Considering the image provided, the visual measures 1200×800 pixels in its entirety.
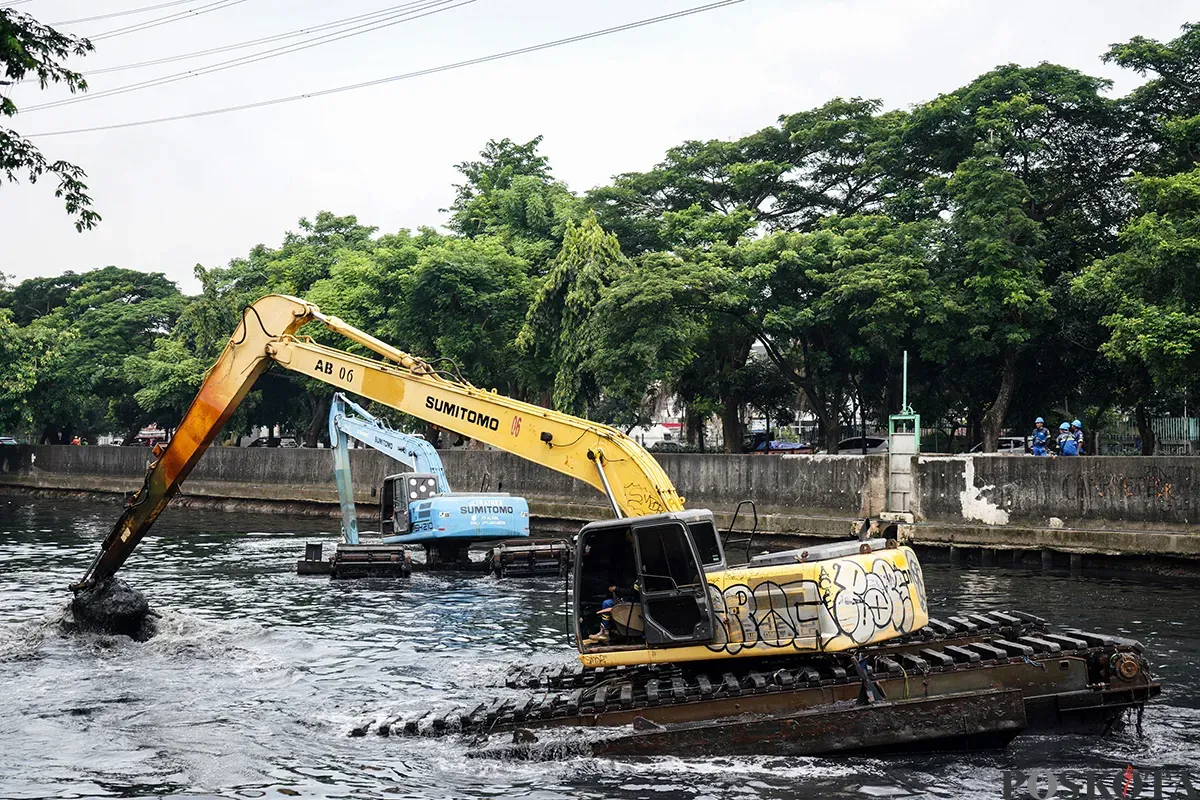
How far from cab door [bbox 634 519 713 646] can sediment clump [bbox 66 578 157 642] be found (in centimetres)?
1119

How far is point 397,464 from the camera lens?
4853cm

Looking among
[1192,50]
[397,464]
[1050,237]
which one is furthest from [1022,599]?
[397,464]

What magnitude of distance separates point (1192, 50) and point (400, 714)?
34767 mm

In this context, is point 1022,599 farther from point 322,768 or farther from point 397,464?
point 397,464

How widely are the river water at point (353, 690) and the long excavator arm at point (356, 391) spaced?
264cm

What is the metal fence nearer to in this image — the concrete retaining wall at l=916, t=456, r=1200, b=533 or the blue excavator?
the concrete retaining wall at l=916, t=456, r=1200, b=533

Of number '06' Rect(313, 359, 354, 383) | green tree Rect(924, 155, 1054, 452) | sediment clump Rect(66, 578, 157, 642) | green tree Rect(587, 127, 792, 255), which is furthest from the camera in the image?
green tree Rect(587, 127, 792, 255)

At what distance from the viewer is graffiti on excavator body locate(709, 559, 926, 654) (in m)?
12.8

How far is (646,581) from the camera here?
1334cm

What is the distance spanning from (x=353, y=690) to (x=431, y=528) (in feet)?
41.7

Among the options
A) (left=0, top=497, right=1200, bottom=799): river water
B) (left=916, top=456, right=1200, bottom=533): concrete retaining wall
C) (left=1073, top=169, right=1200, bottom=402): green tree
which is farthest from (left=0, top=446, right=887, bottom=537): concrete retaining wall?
(left=1073, top=169, right=1200, bottom=402): green tree

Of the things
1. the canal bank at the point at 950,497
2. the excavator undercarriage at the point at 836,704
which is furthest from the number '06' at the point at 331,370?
the canal bank at the point at 950,497

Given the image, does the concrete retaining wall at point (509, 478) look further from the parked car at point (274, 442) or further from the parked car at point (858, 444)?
the parked car at point (274, 442)

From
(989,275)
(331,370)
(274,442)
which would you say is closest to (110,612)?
(331,370)
